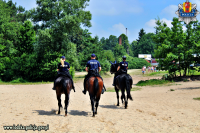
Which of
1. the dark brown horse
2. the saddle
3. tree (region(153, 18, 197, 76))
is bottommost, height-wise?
the dark brown horse

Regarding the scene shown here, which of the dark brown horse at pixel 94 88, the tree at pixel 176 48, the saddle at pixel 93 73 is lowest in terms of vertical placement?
the dark brown horse at pixel 94 88

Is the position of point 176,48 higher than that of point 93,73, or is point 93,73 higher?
point 176,48

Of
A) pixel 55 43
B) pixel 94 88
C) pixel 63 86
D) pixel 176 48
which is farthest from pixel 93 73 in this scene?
pixel 55 43

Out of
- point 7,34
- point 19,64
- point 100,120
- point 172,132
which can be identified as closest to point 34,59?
point 19,64

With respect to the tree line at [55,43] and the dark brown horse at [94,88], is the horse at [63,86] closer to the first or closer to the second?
the dark brown horse at [94,88]

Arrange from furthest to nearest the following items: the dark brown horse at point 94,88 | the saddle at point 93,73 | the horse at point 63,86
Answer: the saddle at point 93,73, the horse at point 63,86, the dark brown horse at point 94,88

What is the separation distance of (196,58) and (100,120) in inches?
884

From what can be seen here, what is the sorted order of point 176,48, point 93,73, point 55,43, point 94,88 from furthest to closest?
point 55,43
point 176,48
point 93,73
point 94,88

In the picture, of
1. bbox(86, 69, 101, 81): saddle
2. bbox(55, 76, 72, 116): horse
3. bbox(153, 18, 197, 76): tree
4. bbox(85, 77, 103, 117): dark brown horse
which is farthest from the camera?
bbox(153, 18, 197, 76): tree

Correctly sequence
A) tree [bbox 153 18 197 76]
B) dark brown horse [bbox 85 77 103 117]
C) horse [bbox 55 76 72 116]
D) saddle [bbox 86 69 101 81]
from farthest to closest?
1. tree [bbox 153 18 197 76]
2. saddle [bbox 86 69 101 81]
3. horse [bbox 55 76 72 116]
4. dark brown horse [bbox 85 77 103 117]

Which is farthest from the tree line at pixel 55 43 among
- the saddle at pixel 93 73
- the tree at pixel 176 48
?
the saddle at pixel 93 73

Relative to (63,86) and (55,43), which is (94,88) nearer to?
(63,86)

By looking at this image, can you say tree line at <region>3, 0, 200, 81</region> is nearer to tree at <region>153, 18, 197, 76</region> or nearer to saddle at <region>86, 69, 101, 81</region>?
tree at <region>153, 18, 197, 76</region>

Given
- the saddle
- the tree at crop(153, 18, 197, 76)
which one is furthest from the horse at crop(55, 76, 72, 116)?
the tree at crop(153, 18, 197, 76)
